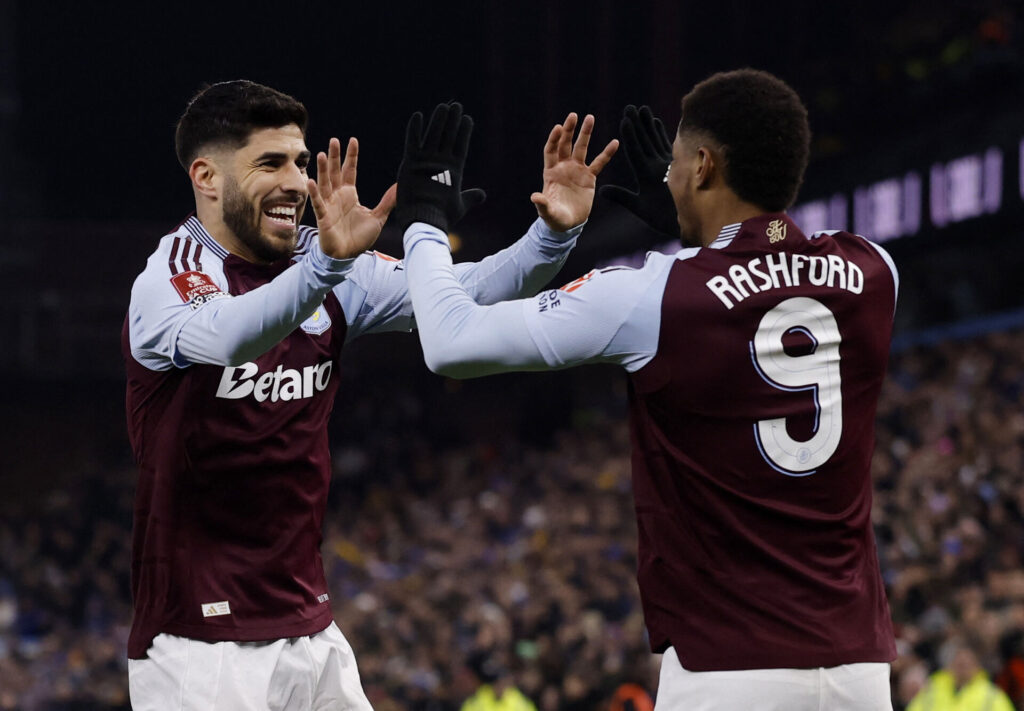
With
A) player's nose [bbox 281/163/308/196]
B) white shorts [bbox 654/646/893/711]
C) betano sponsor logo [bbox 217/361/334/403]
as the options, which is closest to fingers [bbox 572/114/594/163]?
player's nose [bbox 281/163/308/196]

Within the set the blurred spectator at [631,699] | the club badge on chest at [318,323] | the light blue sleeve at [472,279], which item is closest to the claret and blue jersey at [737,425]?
the light blue sleeve at [472,279]

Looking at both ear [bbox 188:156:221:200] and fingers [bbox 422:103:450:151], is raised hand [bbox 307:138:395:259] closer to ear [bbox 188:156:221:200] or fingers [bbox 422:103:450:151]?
fingers [bbox 422:103:450:151]

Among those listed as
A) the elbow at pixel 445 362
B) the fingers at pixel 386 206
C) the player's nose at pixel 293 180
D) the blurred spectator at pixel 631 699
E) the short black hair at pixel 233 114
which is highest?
the short black hair at pixel 233 114

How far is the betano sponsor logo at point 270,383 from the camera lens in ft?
12.1

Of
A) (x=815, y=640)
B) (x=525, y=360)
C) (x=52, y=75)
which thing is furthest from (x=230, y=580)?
(x=52, y=75)

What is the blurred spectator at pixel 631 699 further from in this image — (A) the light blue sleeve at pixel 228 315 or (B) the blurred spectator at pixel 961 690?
(A) the light blue sleeve at pixel 228 315

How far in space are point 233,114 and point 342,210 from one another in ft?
2.20

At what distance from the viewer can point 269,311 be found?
10.9 feet

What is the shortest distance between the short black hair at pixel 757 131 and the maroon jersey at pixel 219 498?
1381 mm

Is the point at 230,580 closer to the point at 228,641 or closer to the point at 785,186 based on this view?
the point at 228,641

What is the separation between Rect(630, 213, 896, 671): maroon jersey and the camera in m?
2.94

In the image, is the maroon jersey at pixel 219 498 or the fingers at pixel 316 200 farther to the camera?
the maroon jersey at pixel 219 498

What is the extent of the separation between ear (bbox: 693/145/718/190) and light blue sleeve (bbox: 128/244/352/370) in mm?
876

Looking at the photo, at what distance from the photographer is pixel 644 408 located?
3.06 meters
